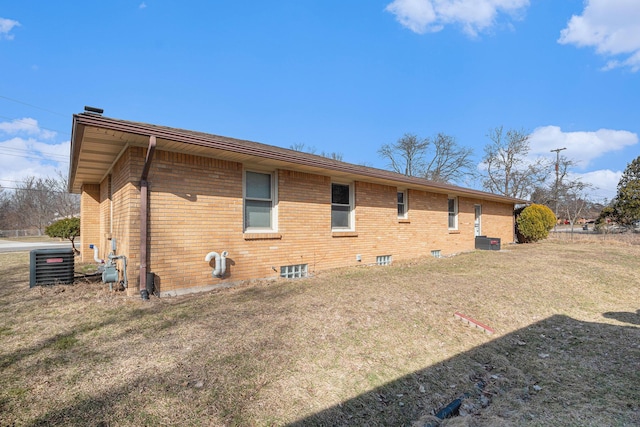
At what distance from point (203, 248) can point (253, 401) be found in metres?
4.00

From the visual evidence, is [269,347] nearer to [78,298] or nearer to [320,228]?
[78,298]

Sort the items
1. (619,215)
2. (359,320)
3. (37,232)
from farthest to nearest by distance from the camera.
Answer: (37,232), (619,215), (359,320)

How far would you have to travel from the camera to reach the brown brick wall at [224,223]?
5.68 meters

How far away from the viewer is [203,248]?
20.4 feet

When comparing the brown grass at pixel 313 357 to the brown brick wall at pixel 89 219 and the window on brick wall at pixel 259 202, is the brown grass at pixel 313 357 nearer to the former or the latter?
the window on brick wall at pixel 259 202

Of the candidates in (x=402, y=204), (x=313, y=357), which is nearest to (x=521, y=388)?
(x=313, y=357)

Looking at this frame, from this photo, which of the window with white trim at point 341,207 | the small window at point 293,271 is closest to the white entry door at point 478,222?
the window with white trim at point 341,207

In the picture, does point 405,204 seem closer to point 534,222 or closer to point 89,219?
point 534,222

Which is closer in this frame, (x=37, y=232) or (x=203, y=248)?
(x=203, y=248)

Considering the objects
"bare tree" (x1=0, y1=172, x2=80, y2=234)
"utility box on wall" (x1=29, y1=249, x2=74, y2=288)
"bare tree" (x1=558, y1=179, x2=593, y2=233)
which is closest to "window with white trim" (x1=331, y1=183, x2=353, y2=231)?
"utility box on wall" (x1=29, y1=249, x2=74, y2=288)

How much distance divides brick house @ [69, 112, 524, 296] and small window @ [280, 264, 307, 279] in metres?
0.03

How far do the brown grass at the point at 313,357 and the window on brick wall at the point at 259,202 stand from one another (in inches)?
59.7

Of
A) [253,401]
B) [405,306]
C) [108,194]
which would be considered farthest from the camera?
[108,194]

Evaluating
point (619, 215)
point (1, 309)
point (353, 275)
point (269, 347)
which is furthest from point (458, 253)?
point (619, 215)
